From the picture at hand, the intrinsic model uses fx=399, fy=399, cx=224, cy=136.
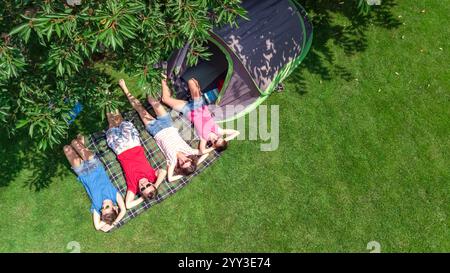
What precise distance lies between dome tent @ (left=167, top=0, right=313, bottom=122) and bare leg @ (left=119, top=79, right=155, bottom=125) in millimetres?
977

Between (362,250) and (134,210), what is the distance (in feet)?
16.8

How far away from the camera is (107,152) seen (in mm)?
9477

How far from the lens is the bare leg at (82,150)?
9.19 meters

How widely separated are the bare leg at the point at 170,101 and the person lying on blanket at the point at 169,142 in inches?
9.7

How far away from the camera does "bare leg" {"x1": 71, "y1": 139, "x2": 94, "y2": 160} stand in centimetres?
919

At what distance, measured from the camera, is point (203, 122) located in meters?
9.56

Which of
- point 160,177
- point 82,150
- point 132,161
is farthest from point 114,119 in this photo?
point 160,177

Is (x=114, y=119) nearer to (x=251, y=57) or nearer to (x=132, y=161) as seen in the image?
(x=132, y=161)

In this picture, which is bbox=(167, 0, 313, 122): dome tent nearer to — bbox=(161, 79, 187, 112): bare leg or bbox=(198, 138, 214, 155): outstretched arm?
bbox=(161, 79, 187, 112): bare leg

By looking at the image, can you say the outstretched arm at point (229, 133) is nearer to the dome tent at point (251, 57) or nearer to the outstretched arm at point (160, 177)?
the dome tent at point (251, 57)

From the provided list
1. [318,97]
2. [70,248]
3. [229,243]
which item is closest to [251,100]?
[318,97]

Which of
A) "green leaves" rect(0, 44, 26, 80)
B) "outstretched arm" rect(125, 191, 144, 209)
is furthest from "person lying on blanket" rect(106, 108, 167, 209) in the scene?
"green leaves" rect(0, 44, 26, 80)

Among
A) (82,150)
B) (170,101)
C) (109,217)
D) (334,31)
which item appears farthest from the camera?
(334,31)

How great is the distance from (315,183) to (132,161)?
4231 millimetres
